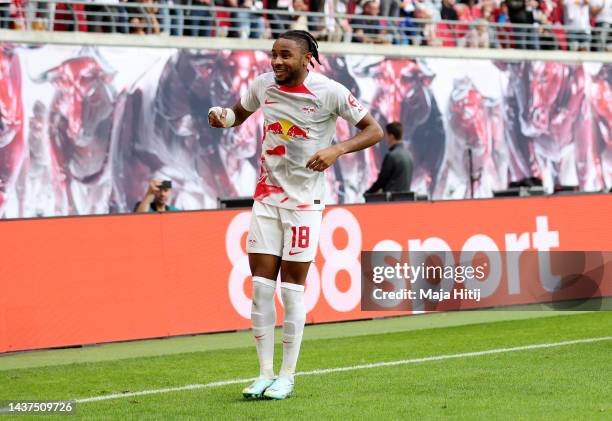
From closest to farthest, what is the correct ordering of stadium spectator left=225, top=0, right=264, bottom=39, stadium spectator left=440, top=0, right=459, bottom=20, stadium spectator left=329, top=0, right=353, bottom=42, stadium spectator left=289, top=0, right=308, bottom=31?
stadium spectator left=289, top=0, right=308, bottom=31
stadium spectator left=225, top=0, right=264, bottom=39
stadium spectator left=329, top=0, right=353, bottom=42
stadium spectator left=440, top=0, right=459, bottom=20

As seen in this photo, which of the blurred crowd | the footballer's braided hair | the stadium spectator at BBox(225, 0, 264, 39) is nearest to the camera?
the footballer's braided hair

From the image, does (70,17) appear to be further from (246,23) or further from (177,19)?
(246,23)

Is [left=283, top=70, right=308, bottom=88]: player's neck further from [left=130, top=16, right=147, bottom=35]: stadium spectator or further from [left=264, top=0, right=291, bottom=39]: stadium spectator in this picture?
[left=264, top=0, right=291, bottom=39]: stadium spectator

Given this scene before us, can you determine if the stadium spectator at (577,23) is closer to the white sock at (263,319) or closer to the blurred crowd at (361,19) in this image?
the blurred crowd at (361,19)

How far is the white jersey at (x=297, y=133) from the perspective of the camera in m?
8.65

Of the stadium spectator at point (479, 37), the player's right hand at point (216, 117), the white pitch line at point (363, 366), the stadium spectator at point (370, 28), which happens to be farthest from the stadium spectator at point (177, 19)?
the player's right hand at point (216, 117)

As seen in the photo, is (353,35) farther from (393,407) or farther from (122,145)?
Result: (393,407)

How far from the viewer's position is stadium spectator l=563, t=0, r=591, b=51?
30391mm

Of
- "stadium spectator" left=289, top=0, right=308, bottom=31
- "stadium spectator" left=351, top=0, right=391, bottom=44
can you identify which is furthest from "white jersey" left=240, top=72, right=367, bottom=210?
"stadium spectator" left=351, top=0, right=391, bottom=44

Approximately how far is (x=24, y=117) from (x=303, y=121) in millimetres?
14271

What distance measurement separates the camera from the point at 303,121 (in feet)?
28.4

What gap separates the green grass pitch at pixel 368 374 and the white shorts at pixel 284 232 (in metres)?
0.92

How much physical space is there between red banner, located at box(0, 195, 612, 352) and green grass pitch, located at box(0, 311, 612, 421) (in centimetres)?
24

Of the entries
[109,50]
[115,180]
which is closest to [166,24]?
[109,50]
